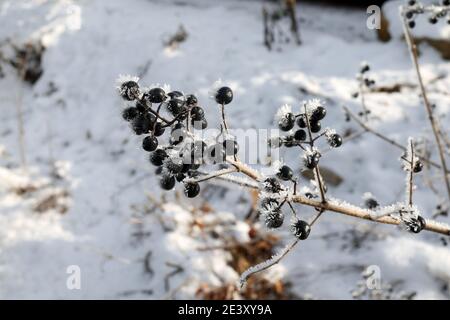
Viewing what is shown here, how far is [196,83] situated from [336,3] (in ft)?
7.67

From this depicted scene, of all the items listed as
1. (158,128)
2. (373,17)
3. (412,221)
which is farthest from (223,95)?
(373,17)

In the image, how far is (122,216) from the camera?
3391 millimetres

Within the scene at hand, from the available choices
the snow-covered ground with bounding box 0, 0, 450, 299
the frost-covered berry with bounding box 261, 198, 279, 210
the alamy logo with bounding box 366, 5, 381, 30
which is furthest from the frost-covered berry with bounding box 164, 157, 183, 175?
the alamy logo with bounding box 366, 5, 381, 30

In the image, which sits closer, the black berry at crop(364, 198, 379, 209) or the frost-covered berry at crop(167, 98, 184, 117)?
the frost-covered berry at crop(167, 98, 184, 117)

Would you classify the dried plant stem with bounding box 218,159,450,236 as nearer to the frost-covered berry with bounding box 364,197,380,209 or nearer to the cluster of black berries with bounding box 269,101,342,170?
the cluster of black berries with bounding box 269,101,342,170

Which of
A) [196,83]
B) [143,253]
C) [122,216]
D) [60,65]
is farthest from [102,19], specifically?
[143,253]

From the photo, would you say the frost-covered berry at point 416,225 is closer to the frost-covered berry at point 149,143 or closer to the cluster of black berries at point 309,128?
the cluster of black berries at point 309,128

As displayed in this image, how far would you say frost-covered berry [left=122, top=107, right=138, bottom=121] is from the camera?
3.75ft

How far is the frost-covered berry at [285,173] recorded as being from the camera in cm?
114

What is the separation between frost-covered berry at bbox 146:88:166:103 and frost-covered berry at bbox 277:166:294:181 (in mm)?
348

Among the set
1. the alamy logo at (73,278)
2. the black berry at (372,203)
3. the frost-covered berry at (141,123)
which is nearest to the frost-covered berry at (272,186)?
the frost-covered berry at (141,123)

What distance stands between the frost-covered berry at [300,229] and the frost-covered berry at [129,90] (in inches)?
20.4

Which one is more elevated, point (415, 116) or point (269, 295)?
point (415, 116)
